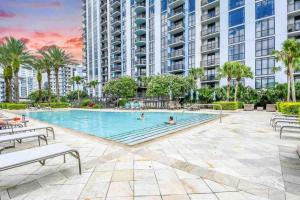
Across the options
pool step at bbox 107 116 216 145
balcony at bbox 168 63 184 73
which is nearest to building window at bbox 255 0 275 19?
balcony at bbox 168 63 184 73

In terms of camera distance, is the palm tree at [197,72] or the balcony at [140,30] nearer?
the palm tree at [197,72]

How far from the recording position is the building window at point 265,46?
27375 mm

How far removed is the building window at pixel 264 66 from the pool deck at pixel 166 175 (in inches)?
998

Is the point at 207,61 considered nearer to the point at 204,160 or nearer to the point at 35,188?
the point at 204,160

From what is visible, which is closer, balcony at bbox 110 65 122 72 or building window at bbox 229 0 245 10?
building window at bbox 229 0 245 10

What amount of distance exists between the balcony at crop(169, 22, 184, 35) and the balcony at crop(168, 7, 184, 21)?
3.97ft

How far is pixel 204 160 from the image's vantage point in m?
4.89

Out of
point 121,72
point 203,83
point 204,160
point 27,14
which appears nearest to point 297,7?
point 203,83

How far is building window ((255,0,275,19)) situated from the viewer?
27391 millimetres

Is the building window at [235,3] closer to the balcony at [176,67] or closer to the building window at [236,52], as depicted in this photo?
the building window at [236,52]

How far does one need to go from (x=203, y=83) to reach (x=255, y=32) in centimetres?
1117

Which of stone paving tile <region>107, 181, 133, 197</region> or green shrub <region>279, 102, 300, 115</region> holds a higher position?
green shrub <region>279, 102, 300, 115</region>

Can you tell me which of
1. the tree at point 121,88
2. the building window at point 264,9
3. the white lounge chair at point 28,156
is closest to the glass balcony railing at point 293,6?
the building window at point 264,9

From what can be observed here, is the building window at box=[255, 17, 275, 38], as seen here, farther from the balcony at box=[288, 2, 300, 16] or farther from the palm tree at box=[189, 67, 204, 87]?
the palm tree at box=[189, 67, 204, 87]
